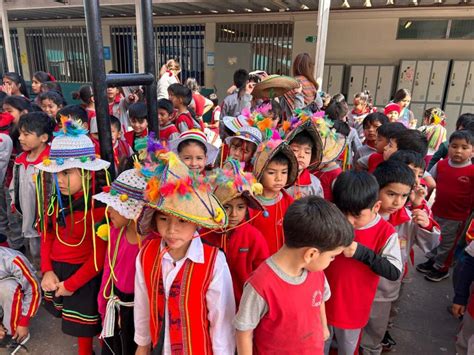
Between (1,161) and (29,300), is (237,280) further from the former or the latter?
(1,161)

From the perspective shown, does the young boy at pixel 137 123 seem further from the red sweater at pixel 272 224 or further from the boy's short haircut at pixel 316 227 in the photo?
the boy's short haircut at pixel 316 227

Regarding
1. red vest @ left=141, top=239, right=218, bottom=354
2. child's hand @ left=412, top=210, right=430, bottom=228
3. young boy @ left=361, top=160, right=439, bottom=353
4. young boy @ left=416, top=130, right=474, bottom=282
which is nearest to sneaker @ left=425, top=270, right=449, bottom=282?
young boy @ left=416, top=130, right=474, bottom=282

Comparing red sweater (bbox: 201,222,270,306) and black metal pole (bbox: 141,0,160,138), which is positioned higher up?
black metal pole (bbox: 141,0,160,138)

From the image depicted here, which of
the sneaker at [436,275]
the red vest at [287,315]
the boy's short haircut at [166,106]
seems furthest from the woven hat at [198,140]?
the sneaker at [436,275]

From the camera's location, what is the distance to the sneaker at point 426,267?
132 inches

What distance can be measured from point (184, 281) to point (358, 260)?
0.86 metres

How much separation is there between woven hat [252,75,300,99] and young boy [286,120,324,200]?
101cm

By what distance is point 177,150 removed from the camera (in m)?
2.43

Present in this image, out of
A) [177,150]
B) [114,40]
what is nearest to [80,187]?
[177,150]

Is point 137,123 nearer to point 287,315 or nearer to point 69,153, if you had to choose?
point 69,153

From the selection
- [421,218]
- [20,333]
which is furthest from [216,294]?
[20,333]

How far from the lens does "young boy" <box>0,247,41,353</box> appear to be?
2096 millimetres

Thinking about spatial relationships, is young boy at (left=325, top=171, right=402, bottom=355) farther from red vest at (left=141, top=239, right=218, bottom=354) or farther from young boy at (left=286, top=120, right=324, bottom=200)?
red vest at (left=141, top=239, right=218, bottom=354)

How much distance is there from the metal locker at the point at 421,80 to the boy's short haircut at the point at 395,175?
7.30 metres
